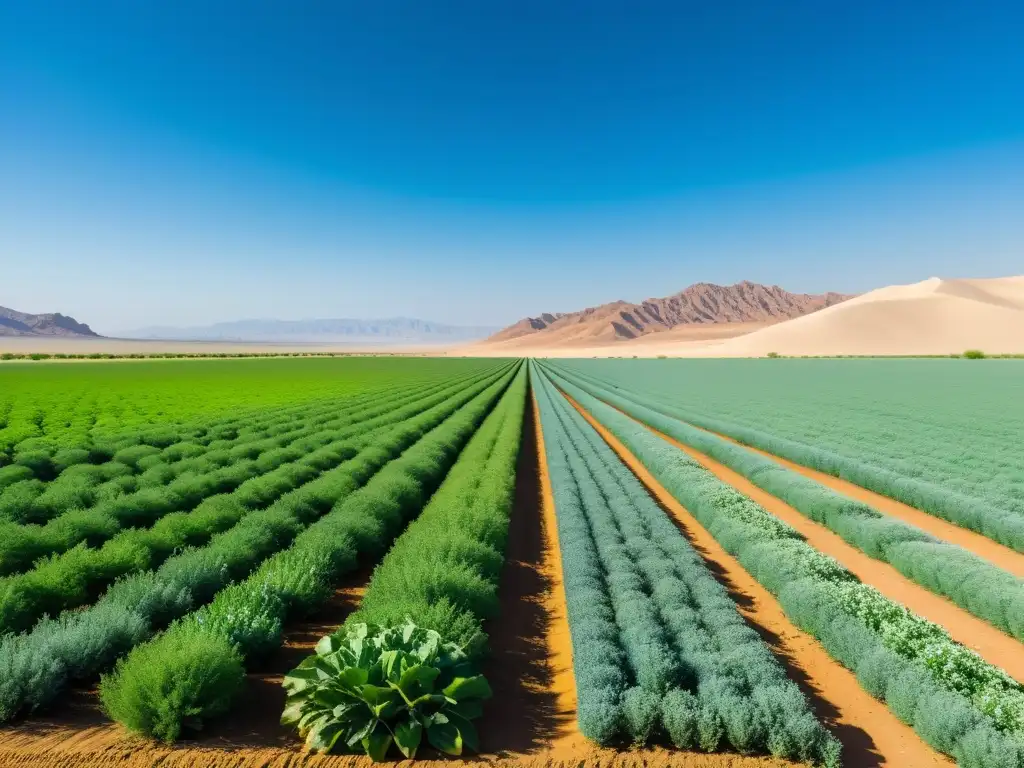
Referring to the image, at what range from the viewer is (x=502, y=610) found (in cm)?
852

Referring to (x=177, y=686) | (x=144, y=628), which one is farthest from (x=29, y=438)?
(x=177, y=686)

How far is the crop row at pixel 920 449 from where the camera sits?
12781 millimetres

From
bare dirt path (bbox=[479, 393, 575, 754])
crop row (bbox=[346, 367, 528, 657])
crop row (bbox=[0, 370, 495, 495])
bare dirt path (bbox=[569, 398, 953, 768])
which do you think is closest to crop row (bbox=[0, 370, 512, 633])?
crop row (bbox=[0, 370, 495, 495])

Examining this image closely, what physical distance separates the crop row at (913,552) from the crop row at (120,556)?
12981mm

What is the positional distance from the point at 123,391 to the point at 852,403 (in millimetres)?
56932

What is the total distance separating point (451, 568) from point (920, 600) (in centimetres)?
763

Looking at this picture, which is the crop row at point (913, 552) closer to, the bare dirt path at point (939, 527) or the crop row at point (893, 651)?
the bare dirt path at point (939, 527)

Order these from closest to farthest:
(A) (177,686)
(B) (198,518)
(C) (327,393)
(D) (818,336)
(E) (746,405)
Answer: (A) (177,686), (B) (198,518), (E) (746,405), (C) (327,393), (D) (818,336)

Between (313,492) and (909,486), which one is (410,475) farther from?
(909,486)

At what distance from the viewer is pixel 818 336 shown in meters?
145

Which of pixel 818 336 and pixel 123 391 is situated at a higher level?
pixel 818 336

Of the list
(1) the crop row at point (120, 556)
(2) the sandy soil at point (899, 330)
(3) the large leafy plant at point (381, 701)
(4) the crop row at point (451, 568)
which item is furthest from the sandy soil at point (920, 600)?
(2) the sandy soil at point (899, 330)

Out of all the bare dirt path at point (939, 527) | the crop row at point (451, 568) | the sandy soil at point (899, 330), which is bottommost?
the bare dirt path at point (939, 527)

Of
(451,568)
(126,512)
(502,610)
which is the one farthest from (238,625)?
(126,512)
